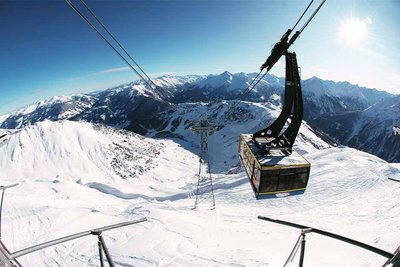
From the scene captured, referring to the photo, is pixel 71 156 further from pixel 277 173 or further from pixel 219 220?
pixel 277 173

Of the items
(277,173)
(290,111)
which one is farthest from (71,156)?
(277,173)

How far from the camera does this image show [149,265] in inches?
498

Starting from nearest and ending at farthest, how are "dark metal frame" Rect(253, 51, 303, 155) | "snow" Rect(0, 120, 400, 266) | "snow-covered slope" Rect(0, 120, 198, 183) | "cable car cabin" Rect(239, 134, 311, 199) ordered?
1. "cable car cabin" Rect(239, 134, 311, 199)
2. "dark metal frame" Rect(253, 51, 303, 155)
3. "snow" Rect(0, 120, 400, 266)
4. "snow-covered slope" Rect(0, 120, 198, 183)

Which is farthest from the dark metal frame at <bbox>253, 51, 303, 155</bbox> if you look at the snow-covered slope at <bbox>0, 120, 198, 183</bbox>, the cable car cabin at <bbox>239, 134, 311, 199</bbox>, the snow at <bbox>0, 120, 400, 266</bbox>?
the snow-covered slope at <bbox>0, 120, 198, 183</bbox>

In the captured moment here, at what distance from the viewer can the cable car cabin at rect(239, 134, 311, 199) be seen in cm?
1292

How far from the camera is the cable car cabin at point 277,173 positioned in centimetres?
1292

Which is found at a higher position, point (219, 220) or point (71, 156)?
point (219, 220)

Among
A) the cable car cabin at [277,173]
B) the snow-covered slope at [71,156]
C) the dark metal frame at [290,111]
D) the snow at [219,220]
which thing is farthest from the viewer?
the snow-covered slope at [71,156]

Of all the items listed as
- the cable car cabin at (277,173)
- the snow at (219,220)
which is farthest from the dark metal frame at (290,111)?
the snow at (219,220)

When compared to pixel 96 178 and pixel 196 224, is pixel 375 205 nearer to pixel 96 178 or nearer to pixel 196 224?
pixel 196 224

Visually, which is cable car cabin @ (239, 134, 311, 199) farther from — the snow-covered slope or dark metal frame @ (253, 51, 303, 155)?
the snow-covered slope

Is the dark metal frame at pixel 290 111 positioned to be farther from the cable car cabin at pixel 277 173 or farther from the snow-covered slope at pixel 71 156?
the snow-covered slope at pixel 71 156

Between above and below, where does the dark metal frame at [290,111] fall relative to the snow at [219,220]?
above

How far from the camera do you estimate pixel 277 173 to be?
13047mm
